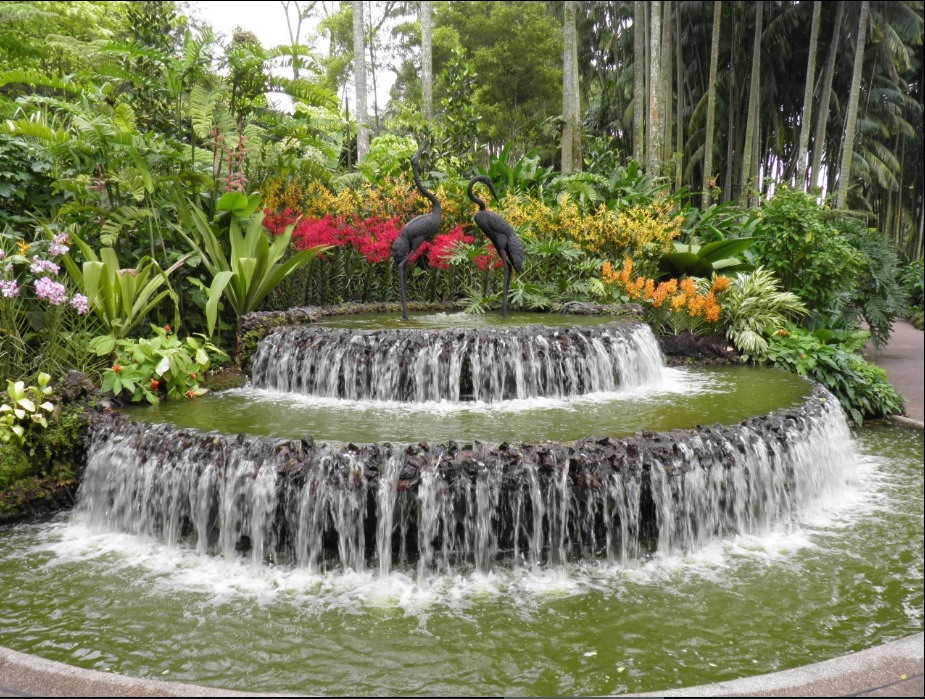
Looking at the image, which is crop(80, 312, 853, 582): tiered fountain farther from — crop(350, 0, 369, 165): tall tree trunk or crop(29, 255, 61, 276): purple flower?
crop(350, 0, 369, 165): tall tree trunk

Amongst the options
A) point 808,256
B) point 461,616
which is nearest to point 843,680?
point 461,616

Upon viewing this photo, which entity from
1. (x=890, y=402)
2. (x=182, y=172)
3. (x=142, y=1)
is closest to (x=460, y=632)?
(x=182, y=172)

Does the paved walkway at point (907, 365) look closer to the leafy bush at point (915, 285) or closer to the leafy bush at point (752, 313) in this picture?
the leafy bush at point (915, 285)

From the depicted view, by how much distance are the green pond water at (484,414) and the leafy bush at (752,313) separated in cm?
162

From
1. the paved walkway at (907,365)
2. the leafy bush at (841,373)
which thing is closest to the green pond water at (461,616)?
the leafy bush at (841,373)

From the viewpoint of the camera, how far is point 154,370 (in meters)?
5.79

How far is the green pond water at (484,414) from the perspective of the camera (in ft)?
15.3

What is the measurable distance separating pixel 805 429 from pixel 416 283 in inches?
220

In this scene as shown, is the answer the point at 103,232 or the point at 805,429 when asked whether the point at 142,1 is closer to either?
the point at 103,232

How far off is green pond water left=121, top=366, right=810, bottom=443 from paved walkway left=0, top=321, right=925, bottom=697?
6.55 feet

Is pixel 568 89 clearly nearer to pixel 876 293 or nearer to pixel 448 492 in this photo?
pixel 876 293

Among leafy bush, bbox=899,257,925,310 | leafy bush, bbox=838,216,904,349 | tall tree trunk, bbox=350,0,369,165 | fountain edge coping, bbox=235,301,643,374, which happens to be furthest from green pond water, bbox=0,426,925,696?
leafy bush, bbox=899,257,925,310

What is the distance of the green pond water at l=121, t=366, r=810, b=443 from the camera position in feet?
15.3

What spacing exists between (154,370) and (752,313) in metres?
6.53
